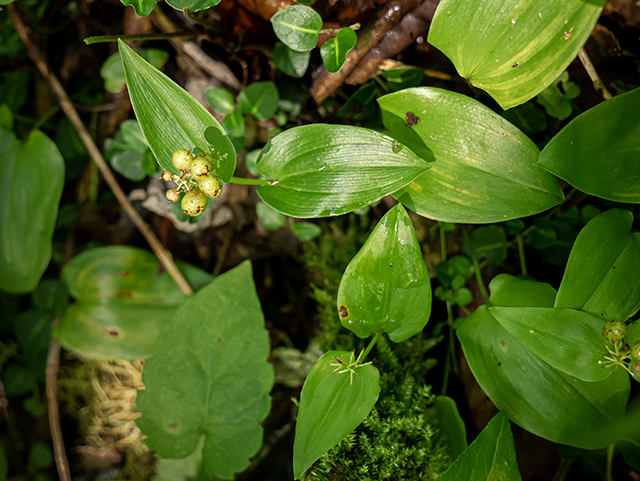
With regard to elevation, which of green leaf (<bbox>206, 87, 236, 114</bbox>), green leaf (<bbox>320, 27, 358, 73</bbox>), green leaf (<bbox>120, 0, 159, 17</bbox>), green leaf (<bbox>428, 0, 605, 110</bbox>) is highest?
green leaf (<bbox>428, 0, 605, 110</bbox>)

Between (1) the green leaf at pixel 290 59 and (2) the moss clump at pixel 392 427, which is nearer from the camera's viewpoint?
(2) the moss clump at pixel 392 427

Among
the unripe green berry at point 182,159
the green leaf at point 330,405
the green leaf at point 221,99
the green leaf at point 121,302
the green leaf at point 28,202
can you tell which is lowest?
the green leaf at point 121,302

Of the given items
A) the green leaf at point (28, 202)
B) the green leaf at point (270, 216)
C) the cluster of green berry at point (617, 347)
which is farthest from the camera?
the green leaf at point (28, 202)

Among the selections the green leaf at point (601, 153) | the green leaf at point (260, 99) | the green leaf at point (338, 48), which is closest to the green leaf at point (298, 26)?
the green leaf at point (338, 48)


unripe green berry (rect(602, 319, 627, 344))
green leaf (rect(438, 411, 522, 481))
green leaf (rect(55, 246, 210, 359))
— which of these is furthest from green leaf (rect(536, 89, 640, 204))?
green leaf (rect(55, 246, 210, 359))

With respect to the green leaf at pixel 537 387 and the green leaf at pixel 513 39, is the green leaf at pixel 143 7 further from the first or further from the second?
the green leaf at pixel 537 387

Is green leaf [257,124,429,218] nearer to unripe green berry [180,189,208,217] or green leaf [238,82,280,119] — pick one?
unripe green berry [180,189,208,217]
